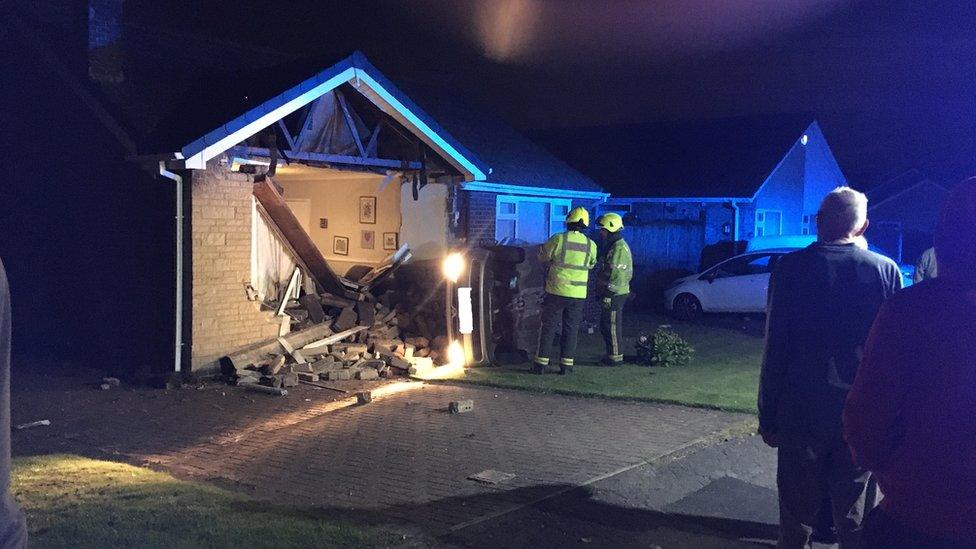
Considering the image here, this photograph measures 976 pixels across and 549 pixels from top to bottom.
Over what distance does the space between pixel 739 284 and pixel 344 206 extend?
905 centimetres

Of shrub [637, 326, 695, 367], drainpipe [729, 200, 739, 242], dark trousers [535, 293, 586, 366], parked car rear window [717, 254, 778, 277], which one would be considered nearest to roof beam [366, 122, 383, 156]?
dark trousers [535, 293, 586, 366]

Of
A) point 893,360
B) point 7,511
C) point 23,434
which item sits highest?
point 893,360

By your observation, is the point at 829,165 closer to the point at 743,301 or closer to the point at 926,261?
the point at 743,301

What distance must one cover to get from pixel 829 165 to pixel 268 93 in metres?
22.7

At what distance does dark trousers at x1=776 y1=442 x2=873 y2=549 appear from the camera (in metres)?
4.04

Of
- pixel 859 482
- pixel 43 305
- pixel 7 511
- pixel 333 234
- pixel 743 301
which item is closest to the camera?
pixel 7 511

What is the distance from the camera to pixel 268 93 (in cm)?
1067

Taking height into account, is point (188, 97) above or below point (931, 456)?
above

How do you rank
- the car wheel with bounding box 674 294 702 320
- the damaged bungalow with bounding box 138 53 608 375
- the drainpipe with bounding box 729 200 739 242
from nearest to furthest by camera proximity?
the damaged bungalow with bounding box 138 53 608 375 → the car wheel with bounding box 674 294 702 320 → the drainpipe with bounding box 729 200 739 242

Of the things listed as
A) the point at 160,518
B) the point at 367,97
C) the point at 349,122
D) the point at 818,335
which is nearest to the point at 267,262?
the point at 349,122

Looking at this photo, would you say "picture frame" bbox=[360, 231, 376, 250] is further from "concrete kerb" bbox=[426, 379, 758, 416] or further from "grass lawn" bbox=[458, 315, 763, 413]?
"concrete kerb" bbox=[426, 379, 758, 416]

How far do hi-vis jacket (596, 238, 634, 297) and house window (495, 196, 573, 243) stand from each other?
2903 mm

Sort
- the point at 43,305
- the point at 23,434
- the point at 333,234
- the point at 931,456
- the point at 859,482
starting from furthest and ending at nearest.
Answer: the point at 333,234 → the point at 43,305 → the point at 23,434 → the point at 859,482 → the point at 931,456

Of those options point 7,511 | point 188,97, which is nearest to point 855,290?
point 7,511
